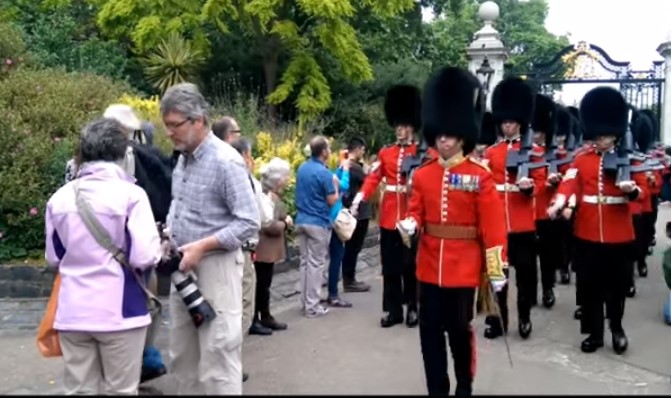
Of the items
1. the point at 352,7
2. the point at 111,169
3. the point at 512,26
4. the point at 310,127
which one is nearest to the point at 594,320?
the point at 111,169

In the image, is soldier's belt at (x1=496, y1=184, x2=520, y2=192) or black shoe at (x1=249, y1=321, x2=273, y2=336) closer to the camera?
black shoe at (x1=249, y1=321, x2=273, y2=336)

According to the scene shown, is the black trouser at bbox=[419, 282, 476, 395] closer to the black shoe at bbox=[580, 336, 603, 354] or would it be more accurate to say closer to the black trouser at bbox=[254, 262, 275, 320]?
the black shoe at bbox=[580, 336, 603, 354]

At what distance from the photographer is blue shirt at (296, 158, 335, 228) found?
27.5 ft

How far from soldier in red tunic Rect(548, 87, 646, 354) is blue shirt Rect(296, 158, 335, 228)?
7.18 feet

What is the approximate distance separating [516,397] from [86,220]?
8.43 ft

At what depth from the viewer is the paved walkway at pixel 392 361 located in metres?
6.17

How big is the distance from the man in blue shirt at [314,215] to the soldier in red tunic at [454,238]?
9.00 feet

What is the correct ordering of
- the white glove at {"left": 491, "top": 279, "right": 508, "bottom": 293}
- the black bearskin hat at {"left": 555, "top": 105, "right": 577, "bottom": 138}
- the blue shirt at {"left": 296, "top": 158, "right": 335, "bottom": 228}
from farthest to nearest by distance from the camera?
the black bearskin hat at {"left": 555, "top": 105, "right": 577, "bottom": 138}
the blue shirt at {"left": 296, "top": 158, "right": 335, "bottom": 228}
the white glove at {"left": 491, "top": 279, "right": 508, "bottom": 293}

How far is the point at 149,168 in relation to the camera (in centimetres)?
591

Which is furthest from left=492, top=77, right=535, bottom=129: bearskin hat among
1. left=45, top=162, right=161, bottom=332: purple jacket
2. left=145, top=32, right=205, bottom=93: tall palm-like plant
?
left=145, top=32, right=205, bottom=93: tall palm-like plant

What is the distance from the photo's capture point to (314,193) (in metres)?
8.41

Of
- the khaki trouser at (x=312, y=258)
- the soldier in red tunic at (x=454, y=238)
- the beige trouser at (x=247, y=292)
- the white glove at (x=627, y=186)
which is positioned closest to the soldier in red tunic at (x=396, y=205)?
the khaki trouser at (x=312, y=258)

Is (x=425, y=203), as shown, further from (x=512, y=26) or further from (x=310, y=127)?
(x=512, y=26)

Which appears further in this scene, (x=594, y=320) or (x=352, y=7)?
(x=352, y=7)
